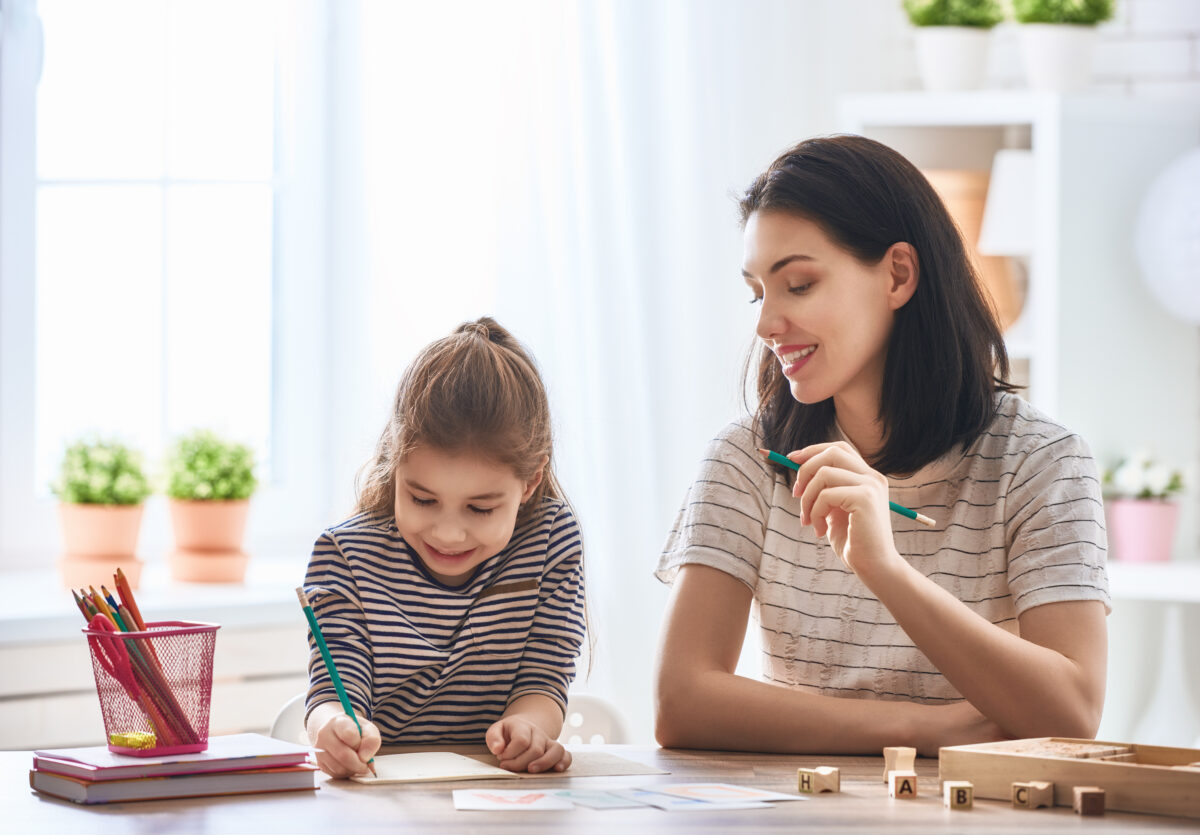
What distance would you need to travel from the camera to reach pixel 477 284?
2.94 metres

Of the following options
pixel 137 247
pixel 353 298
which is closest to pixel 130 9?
pixel 137 247

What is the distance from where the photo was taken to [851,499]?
1396 mm

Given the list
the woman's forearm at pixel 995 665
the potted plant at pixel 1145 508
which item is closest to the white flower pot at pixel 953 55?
the potted plant at pixel 1145 508

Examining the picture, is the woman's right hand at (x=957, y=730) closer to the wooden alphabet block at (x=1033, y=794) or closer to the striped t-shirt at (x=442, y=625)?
the wooden alphabet block at (x=1033, y=794)

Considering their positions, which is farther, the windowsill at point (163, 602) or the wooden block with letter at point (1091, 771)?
the windowsill at point (163, 602)

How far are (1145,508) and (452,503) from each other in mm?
2090

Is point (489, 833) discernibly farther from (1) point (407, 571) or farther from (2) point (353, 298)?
(2) point (353, 298)

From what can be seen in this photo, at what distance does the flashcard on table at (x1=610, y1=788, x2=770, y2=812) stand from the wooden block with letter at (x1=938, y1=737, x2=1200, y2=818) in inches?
7.6

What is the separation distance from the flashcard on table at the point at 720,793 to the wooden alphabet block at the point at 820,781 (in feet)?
0.07

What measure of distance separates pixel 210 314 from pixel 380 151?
0.50 metres

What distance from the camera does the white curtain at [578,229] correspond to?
294 centimetres

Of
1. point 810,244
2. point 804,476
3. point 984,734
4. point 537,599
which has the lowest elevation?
point 984,734

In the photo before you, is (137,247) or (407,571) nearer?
(407,571)

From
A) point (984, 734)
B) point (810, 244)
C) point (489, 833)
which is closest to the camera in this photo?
point (489, 833)
